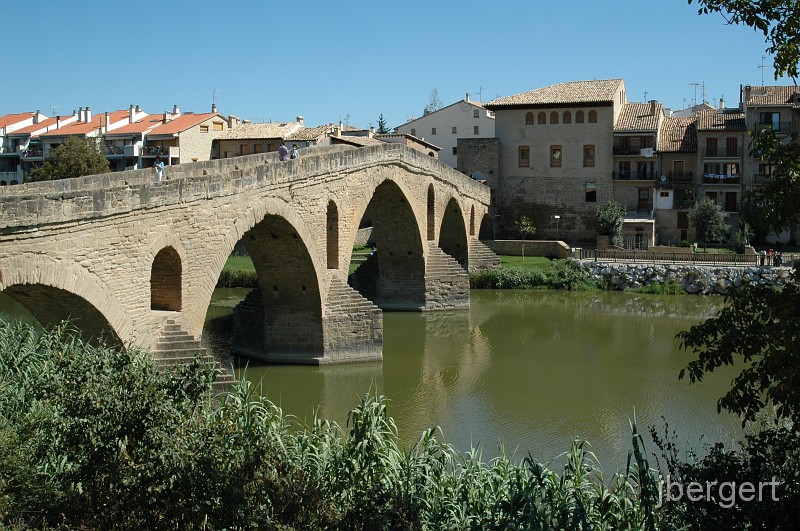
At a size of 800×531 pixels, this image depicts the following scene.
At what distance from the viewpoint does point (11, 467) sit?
8633 mm

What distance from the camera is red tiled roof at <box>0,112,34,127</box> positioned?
5822 centimetres

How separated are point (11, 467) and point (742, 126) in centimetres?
3905

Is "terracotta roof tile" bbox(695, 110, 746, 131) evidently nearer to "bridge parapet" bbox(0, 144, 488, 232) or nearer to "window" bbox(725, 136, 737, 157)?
"window" bbox(725, 136, 737, 157)

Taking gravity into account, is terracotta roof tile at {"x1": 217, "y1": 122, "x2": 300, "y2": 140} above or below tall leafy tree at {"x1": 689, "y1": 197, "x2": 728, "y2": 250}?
above

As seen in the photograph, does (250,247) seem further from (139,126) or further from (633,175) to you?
(139,126)

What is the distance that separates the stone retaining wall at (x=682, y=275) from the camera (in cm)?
3353

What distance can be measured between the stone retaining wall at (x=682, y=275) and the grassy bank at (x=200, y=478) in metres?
25.9

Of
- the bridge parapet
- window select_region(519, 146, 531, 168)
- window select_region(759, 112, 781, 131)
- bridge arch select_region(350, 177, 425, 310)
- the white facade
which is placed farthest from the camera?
the white facade

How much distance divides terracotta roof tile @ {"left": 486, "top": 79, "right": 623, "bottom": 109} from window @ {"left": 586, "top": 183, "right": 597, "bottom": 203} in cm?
391

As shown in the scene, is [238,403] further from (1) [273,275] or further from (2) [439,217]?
(2) [439,217]

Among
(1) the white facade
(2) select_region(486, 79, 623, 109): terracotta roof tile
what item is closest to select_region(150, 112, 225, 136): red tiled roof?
(1) the white facade

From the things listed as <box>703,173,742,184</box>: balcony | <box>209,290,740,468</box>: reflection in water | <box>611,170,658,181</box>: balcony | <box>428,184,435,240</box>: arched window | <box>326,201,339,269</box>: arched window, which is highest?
<box>611,170,658,181</box>: balcony

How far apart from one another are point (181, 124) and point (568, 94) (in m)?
20.8

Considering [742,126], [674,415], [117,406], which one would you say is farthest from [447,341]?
[742,126]
